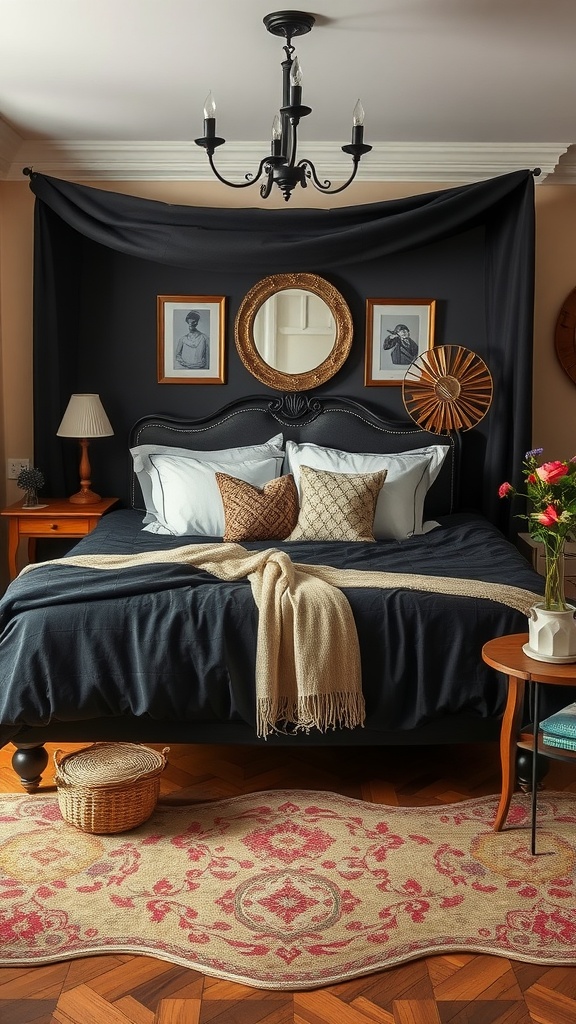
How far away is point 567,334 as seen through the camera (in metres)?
4.95

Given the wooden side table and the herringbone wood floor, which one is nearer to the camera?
the herringbone wood floor

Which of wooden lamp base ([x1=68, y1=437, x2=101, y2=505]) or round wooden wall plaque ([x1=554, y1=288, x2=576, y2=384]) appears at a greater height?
round wooden wall plaque ([x1=554, y1=288, x2=576, y2=384])

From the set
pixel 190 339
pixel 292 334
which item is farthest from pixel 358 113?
pixel 190 339

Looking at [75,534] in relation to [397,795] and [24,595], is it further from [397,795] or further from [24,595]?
[397,795]

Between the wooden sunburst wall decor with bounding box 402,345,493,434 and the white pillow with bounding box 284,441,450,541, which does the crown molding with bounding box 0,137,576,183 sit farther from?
the white pillow with bounding box 284,441,450,541

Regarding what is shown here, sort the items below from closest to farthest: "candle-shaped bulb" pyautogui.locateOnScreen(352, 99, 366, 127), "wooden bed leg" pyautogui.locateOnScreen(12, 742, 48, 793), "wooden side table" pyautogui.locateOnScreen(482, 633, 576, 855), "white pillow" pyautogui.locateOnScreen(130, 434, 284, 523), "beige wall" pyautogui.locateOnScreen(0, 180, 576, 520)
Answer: "wooden side table" pyautogui.locateOnScreen(482, 633, 576, 855) < "candle-shaped bulb" pyautogui.locateOnScreen(352, 99, 366, 127) < "wooden bed leg" pyautogui.locateOnScreen(12, 742, 48, 793) < "white pillow" pyautogui.locateOnScreen(130, 434, 284, 523) < "beige wall" pyautogui.locateOnScreen(0, 180, 576, 520)

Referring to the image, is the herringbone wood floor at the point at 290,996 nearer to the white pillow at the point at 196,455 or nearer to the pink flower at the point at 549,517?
the pink flower at the point at 549,517

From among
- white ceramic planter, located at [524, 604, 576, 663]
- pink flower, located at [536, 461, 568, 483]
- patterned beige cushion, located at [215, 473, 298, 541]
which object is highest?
pink flower, located at [536, 461, 568, 483]

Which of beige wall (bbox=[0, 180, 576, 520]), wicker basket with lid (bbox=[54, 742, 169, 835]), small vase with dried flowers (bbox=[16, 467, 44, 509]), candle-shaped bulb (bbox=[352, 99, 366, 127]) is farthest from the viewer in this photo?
beige wall (bbox=[0, 180, 576, 520])

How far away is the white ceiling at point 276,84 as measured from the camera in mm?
3098

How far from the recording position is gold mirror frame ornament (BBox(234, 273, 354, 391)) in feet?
16.3

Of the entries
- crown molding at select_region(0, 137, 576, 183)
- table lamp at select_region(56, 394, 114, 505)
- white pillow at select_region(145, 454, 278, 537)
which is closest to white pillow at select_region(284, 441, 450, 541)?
white pillow at select_region(145, 454, 278, 537)

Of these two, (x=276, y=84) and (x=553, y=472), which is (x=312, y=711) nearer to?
(x=553, y=472)

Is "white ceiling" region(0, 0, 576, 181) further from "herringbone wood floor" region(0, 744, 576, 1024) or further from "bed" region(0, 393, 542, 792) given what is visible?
"herringbone wood floor" region(0, 744, 576, 1024)
